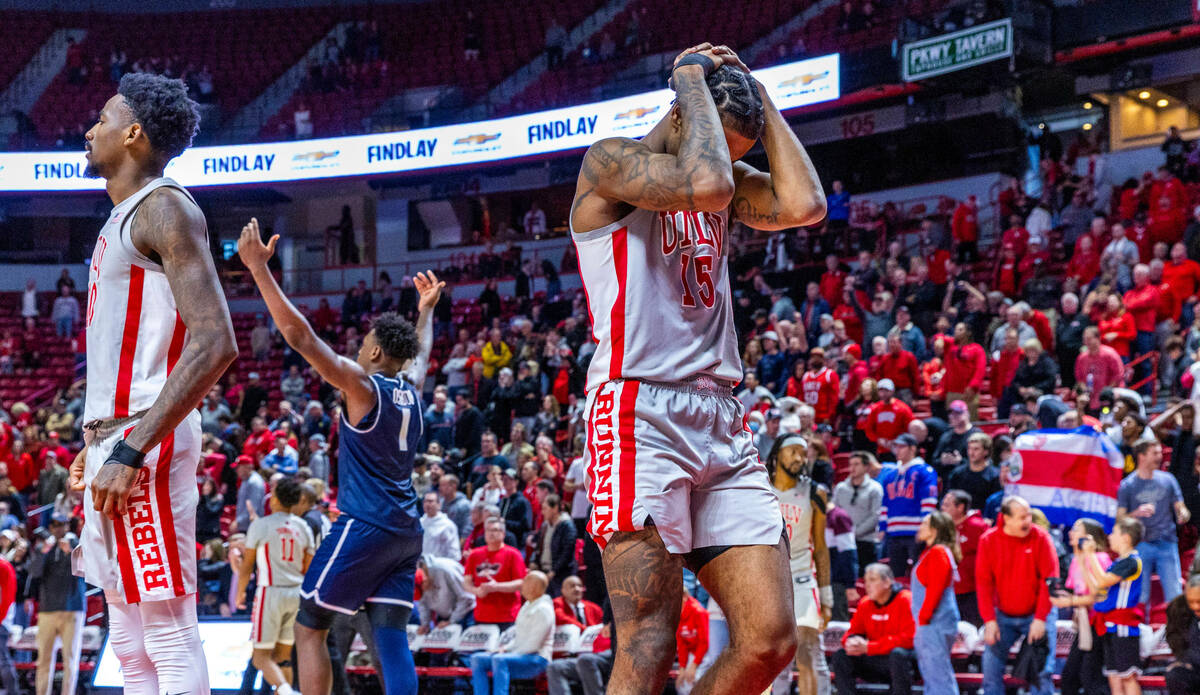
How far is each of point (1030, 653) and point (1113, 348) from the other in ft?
18.7

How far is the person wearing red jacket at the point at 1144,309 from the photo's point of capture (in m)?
14.3

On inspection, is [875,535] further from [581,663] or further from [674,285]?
[674,285]

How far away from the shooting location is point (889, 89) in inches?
896

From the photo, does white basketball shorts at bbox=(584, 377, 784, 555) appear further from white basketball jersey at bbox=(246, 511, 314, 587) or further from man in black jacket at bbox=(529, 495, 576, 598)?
man in black jacket at bbox=(529, 495, 576, 598)

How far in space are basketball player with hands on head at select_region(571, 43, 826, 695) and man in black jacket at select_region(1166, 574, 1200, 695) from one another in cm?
646

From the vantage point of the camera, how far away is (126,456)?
355 cm

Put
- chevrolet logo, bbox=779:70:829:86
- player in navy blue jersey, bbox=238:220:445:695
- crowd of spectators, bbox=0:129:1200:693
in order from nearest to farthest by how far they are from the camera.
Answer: player in navy blue jersey, bbox=238:220:445:695 → crowd of spectators, bbox=0:129:1200:693 → chevrolet logo, bbox=779:70:829:86

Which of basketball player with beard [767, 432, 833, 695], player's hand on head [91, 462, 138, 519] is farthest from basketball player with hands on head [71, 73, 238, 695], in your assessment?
basketball player with beard [767, 432, 833, 695]

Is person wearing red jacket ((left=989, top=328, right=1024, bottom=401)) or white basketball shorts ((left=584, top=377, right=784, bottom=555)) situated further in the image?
person wearing red jacket ((left=989, top=328, right=1024, bottom=401))

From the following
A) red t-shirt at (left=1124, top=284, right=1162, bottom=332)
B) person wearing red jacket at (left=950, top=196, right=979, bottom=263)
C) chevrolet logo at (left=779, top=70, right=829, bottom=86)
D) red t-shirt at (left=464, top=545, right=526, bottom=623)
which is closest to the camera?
red t-shirt at (left=464, top=545, right=526, bottom=623)

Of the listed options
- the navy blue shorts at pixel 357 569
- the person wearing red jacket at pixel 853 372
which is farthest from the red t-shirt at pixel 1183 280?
the navy blue shorts at pixel 357 569

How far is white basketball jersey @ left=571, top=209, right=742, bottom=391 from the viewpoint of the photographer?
11.9 feet

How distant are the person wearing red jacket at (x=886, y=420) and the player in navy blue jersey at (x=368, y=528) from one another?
8842 millimetres

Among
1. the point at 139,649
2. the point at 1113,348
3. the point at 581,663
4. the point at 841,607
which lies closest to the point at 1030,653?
the point at 841,607
